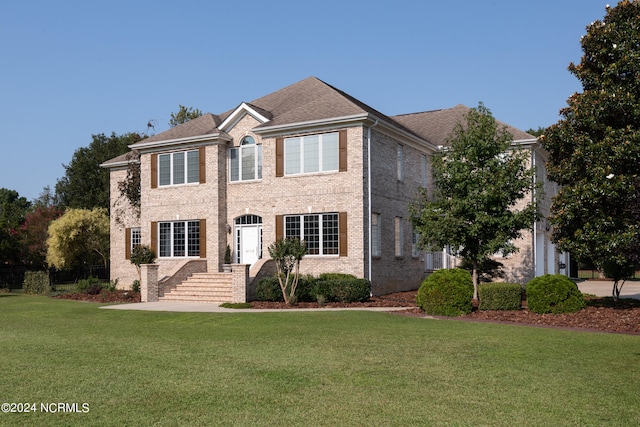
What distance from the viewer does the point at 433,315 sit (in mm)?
17906

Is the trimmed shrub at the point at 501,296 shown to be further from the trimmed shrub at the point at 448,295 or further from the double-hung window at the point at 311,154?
the double-hung window at the point at 311,154

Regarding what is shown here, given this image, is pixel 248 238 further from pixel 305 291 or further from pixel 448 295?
pixel 448 295

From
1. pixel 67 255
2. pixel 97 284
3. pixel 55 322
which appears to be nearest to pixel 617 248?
pixel 55 322

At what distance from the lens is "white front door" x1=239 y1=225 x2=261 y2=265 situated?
1079 inches

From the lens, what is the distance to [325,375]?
29.5ft

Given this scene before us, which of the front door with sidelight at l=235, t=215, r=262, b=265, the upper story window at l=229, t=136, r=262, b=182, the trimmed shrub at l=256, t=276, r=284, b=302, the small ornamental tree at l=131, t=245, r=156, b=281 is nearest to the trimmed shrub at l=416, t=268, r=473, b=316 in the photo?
the trimmed shrub at l=256, t=276, r=284, b=302

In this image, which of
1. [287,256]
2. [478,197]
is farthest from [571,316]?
[287,256]

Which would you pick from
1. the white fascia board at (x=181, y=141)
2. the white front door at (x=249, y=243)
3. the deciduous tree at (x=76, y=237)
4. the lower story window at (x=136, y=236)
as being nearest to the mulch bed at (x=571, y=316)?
the white front door at (x=249, y=243)

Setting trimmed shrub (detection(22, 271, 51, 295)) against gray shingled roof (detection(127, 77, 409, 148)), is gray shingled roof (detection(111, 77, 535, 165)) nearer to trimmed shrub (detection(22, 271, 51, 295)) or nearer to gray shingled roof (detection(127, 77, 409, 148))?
gray shingled roof (detection(127, 77, 409, 148))

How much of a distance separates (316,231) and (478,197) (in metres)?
7.14

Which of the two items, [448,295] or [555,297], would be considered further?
[448,295]

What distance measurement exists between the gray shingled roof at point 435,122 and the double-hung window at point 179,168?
12.1 metres

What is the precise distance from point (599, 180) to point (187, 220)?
60.3 feet

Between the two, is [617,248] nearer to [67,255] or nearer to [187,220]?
[187,220]
